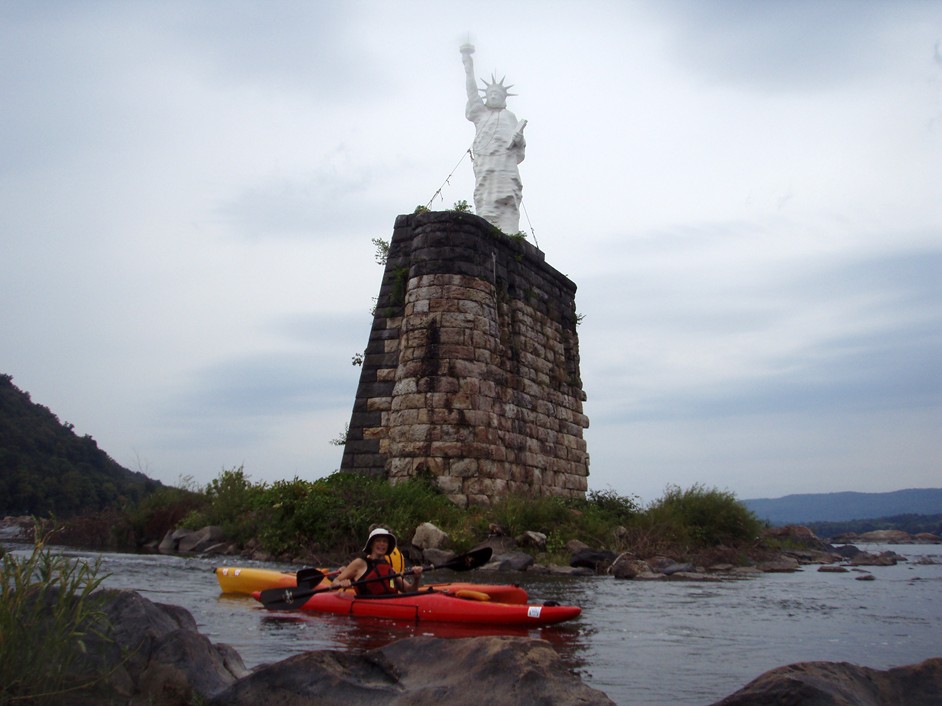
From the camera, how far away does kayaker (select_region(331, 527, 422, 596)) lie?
7.47 m

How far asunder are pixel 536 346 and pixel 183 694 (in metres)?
12.8

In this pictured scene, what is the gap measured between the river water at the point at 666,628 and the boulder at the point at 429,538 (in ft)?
2.23

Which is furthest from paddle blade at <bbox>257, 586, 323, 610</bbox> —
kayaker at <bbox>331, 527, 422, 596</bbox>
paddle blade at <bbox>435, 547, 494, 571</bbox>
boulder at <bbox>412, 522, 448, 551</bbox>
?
boulder at <bbox>412, 522, 448, 551</bbox>

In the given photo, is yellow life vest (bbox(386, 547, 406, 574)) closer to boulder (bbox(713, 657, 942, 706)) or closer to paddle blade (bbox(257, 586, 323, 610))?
paddle blade (bbox(257, 586, 323, 610))

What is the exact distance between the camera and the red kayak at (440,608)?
656cm

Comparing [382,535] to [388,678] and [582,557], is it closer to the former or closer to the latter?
[388,678]

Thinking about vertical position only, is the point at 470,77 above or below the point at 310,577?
above

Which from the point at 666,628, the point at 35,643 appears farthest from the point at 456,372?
the point at 35,643

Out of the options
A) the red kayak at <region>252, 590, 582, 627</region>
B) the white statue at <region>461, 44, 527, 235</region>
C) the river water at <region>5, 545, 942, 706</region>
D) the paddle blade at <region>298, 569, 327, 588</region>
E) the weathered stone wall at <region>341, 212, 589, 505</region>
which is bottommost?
the river water at <region>5, 545, 942, 706</region>

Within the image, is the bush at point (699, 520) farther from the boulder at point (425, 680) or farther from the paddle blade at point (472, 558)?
the boulder at point (425, 680)

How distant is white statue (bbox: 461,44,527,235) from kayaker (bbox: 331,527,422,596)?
9.57 m

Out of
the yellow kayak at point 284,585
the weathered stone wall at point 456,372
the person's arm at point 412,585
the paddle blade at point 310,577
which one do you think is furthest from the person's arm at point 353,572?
the weathered stone wall at point 456,372

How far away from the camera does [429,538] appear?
11.4 metres

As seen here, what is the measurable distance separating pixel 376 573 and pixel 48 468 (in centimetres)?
2742
